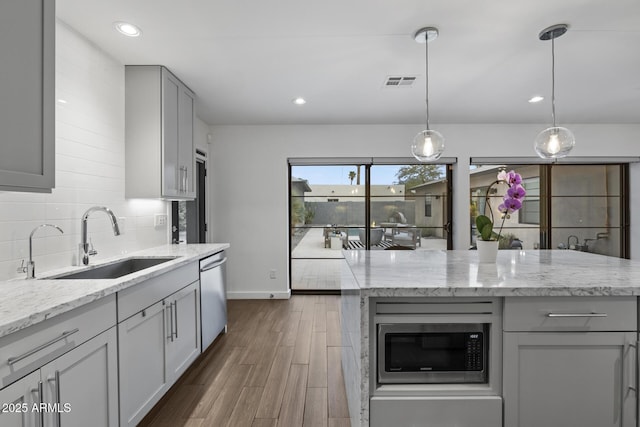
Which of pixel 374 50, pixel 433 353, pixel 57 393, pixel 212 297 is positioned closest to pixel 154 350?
pixel 57 393

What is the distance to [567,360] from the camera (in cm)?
142

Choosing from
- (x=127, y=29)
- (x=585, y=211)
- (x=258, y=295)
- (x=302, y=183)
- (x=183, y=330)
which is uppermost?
(x=127, y=29)

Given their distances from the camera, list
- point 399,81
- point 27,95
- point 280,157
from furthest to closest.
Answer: point 280,157, point 399,81, point 27,95

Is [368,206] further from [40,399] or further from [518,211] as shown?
[40,399]

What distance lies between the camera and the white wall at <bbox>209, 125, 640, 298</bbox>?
4.59 m

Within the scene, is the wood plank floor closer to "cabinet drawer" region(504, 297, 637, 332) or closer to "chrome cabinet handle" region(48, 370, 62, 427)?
Answer: "chrome cabinet handle" region(48, 370, 62, 427)

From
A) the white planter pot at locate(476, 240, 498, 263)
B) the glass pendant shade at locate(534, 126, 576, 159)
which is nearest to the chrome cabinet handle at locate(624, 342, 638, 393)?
the white planter pot at locate(476, 240, 498, 263)

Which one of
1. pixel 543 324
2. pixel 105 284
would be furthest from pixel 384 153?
pixel 105 284

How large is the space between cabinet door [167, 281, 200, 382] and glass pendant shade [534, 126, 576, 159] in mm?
2974

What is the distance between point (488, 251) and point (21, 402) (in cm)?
230

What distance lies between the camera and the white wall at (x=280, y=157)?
4.59 metres

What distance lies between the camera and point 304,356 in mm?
2824

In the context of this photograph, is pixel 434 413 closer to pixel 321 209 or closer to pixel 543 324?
pixel 543 324

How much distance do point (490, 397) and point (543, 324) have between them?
0.40m
